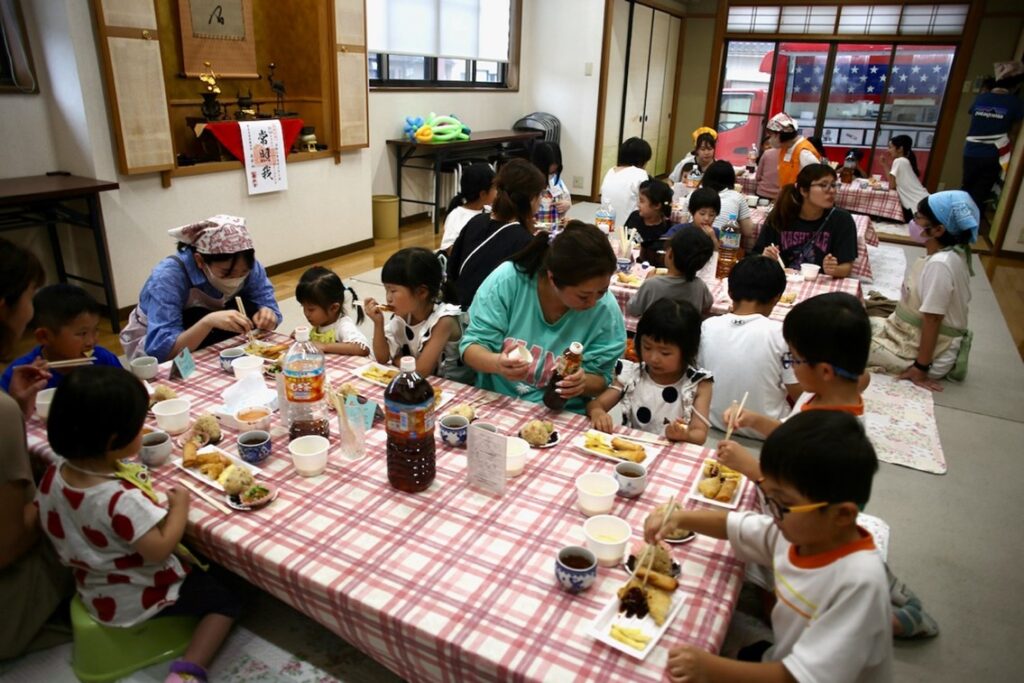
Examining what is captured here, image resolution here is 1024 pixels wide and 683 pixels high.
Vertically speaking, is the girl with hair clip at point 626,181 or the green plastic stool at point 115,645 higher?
the girl with hair clip at point 626,181

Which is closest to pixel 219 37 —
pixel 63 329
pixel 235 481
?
pixel 63 329

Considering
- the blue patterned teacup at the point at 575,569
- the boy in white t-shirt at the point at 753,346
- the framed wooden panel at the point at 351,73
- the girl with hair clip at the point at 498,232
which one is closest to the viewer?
the blue patterned teacup at the point at 575,569

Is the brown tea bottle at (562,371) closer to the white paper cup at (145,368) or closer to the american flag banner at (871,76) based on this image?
the white paper cup at (145,368)

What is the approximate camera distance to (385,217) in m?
6.49

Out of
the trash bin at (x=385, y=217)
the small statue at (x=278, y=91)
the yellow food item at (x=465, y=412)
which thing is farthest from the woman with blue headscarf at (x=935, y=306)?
the small statue at (x=278, y=91)

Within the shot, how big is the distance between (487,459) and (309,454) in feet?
1.44

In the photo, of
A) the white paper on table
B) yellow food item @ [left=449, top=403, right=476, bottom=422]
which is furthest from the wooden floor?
the white paper on table

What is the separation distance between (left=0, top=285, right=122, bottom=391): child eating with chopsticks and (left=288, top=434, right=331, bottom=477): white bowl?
2.25ft

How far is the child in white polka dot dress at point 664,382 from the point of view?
198 cm

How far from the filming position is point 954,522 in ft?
8.52

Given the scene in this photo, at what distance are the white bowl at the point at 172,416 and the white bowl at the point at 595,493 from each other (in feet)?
3.46

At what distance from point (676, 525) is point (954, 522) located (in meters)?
1.92

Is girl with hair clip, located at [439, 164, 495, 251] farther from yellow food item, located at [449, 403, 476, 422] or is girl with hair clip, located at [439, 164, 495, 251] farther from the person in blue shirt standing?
the person in blue shirt standing

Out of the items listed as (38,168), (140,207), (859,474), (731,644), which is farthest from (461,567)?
(38,168)
